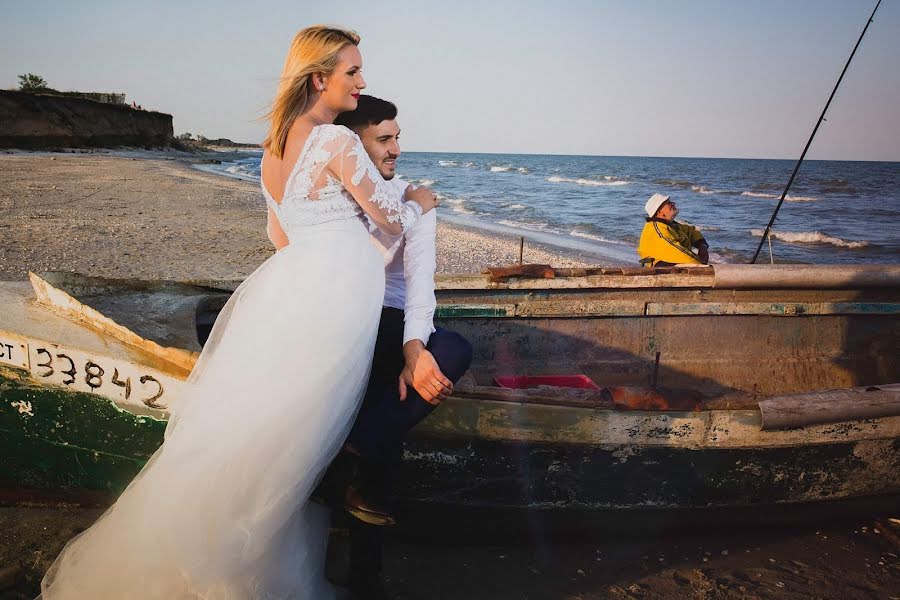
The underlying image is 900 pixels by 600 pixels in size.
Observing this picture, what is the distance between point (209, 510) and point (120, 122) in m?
43.1

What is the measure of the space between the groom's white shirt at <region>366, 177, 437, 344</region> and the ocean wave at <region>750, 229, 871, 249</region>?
15861 mm

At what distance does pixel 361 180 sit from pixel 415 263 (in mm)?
445

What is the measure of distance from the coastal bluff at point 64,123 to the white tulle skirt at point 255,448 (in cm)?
3259

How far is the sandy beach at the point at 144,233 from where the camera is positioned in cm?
873

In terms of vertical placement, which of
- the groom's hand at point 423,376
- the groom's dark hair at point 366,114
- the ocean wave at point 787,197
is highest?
the ocean wave at point 787,197

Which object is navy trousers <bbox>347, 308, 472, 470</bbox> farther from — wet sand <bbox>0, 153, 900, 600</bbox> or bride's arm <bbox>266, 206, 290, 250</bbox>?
wet sand <bbox>0, 153, 900, 600</bbox>

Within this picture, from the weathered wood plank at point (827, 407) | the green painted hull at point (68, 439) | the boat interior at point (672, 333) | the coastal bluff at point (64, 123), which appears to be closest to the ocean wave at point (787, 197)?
the boat interior at point (672, 333)

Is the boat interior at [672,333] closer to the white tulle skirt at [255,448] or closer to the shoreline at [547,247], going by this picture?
the white tulle skirt at [255,448]

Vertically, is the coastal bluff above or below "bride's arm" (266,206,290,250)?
above

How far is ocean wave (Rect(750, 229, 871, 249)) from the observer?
16188 mm

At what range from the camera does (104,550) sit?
2.16 meters

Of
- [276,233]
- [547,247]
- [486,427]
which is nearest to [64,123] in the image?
[547,247]

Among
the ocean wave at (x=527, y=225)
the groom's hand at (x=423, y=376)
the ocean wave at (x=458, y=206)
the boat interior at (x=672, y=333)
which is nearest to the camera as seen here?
the groom's hand at (x=423, y=376)

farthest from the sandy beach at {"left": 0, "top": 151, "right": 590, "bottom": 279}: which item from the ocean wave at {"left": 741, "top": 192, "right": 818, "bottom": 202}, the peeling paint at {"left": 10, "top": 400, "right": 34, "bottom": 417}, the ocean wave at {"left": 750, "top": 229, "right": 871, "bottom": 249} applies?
the ocean wave at {"left": 741, "top": 192, "right": 818, "bottom": 202}
